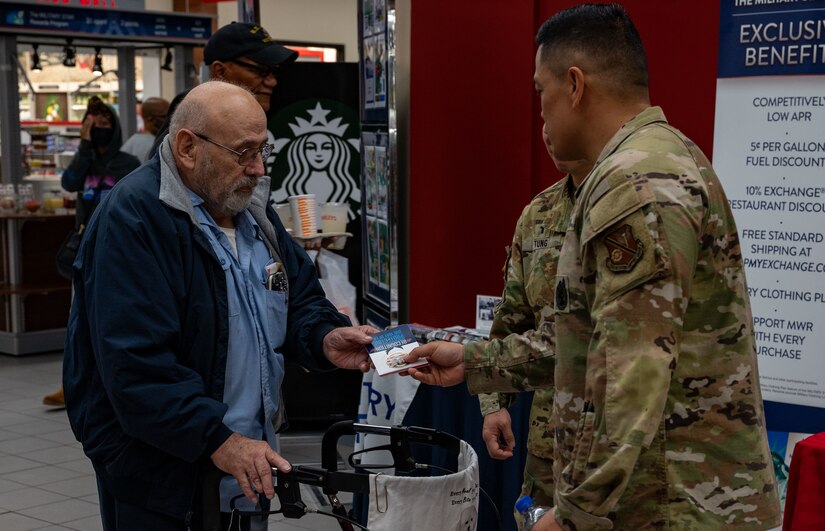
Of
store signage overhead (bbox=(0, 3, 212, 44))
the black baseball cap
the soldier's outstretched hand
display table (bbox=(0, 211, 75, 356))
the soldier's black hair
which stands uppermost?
store signage overhead (bbox=(0, 3, 212, 44))

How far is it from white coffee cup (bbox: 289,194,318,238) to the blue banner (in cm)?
247

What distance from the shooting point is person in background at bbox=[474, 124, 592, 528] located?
2.57m

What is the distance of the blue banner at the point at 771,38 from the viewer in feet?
11.2

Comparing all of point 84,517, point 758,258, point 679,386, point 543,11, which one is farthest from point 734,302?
point 84,517

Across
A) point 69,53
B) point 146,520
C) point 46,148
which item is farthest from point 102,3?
point 146,520

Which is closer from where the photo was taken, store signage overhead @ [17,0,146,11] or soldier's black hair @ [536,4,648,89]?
soldier's black hair @ [536,4,648,89]

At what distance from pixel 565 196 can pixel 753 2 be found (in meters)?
1.26

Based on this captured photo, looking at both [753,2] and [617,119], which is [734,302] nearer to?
[617,119]

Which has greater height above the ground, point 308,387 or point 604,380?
point 604,380

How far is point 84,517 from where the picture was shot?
522cm

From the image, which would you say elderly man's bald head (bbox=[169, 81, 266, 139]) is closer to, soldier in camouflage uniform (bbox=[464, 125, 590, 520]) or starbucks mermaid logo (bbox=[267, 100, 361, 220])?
soldier in camouflage uniform (bbox=[464, 125, 590, 520])

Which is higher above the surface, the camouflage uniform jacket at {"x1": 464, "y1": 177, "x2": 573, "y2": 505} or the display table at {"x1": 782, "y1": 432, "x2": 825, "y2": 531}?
the camouflage uniform jacket at {"x1": 464, "y1": 177, "x2": 573, "y2": 505}

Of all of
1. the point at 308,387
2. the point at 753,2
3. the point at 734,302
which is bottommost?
the point at 308,387

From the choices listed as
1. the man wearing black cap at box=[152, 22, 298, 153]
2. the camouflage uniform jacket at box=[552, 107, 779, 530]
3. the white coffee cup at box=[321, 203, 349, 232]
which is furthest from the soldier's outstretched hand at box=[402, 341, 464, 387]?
the white coffee cup at box=[321, 203, 349, 232]
